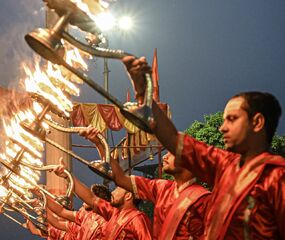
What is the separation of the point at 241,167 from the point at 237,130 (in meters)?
0.19

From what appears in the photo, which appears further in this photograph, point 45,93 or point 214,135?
point 214,135

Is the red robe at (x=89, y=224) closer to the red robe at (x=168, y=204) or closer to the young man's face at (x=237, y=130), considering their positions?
the red robe at (x=168, y=204)

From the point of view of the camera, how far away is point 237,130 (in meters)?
2.93

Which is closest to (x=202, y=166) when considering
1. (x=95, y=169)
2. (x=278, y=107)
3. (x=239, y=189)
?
(x=239, y=189)

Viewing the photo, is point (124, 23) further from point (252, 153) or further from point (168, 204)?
point (252, 153)

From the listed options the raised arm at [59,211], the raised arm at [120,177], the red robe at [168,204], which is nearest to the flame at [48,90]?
the raised arm at [120,177]

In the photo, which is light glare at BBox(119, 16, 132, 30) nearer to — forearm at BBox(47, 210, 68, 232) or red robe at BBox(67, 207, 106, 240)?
forearm at BBox(47, 210, 68, 232)

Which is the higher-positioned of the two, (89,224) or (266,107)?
(266,107)

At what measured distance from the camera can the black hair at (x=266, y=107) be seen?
9.74 feet

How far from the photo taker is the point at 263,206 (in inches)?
109

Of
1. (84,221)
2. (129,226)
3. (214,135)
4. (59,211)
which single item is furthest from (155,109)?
(214,135)

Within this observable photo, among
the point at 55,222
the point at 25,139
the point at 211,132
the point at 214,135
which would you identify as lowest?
the point at 55,222

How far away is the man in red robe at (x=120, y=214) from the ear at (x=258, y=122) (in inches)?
113

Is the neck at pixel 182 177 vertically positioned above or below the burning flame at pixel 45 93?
below
